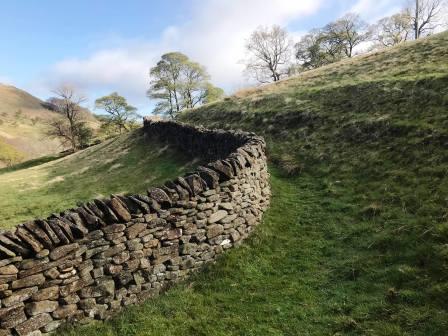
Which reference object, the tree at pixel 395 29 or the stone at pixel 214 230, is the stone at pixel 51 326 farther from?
the tree at pixel 395 29

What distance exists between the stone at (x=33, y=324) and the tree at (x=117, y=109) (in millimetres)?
63288

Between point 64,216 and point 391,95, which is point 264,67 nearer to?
point 391,95

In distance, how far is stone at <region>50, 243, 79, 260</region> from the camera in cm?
657

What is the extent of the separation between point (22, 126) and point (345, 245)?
156 m

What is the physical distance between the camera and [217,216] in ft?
31.7

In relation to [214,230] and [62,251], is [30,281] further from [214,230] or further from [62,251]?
[214,230]

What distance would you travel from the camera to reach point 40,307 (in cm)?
638

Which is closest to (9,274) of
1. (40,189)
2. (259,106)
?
(40,189)

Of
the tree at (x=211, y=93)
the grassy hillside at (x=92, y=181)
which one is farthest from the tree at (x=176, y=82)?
the grassy hillside at (x=92, y=181)

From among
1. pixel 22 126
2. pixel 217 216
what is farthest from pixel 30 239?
pixel 22 126

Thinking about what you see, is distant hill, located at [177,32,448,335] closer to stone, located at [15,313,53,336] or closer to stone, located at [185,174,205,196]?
stone, located at [185,174,205,196]

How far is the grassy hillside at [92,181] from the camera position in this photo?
751 inches

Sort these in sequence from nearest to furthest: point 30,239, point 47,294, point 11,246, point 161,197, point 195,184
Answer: point 11,246, point 30,239, point 47,294, point 161,197, point 195,184

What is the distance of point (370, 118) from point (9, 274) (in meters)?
15.6
